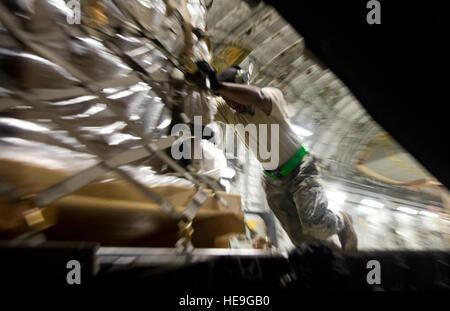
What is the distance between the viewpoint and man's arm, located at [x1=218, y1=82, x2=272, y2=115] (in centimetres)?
121

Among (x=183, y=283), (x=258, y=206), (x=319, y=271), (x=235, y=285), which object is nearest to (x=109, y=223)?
(x=183, y=283)

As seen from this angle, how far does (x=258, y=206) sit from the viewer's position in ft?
13.1

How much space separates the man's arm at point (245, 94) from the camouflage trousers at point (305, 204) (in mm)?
598

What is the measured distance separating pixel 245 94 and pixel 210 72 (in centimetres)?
29

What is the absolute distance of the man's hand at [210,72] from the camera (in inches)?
41.8

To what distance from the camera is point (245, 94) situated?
4.19 feet

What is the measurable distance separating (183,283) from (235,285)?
18 centimetres

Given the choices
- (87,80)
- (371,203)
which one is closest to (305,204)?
(87,80)

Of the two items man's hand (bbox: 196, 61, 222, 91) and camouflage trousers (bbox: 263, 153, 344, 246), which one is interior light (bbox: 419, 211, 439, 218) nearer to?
camouflage trousers (bbox: 263, 153, 344, 246)

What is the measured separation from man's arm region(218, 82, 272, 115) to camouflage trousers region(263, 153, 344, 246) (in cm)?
60

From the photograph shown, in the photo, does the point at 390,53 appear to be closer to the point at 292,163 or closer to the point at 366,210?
the point at 292,163

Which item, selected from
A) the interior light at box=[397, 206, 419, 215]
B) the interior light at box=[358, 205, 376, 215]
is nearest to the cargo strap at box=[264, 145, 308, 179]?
the interior light at box=[358, 205, 376, 215]

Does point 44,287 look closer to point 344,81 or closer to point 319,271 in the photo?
point 319,271

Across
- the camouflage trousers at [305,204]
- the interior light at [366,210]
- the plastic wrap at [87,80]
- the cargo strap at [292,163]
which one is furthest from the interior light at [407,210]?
the plastic wrap at [87,80]
